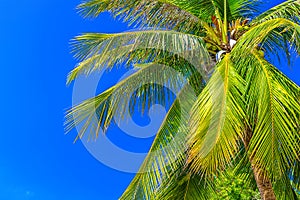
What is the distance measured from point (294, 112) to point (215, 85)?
3.33ft

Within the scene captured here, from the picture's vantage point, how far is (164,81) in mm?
6816

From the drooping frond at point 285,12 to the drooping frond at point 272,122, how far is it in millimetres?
1723

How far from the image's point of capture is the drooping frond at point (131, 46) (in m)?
6.18

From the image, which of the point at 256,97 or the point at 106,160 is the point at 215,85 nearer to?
the point at 256,97

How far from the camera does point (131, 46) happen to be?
250 inches

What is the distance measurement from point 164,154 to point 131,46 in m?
1.54

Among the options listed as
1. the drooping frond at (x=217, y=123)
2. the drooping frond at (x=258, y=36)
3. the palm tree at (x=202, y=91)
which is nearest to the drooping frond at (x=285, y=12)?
the palm tree at (x=202, y=91)

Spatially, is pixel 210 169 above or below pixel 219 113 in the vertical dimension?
below

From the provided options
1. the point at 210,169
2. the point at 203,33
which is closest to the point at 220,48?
A: the point at 203,33

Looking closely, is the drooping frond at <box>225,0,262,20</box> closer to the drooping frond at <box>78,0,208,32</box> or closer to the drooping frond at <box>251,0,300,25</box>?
the drooping frond at <box>251,0,300,25</box>

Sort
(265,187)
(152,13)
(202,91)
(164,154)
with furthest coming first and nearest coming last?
(152,13)
(265,187)
(164,154)
(202,91)

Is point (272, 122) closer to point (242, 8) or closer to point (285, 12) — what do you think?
point (285, 12)

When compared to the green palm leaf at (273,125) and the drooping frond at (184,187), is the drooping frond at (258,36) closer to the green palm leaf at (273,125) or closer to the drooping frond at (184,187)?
the green palm leaf at (273,125)

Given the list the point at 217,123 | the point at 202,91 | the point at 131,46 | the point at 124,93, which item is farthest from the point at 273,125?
the point at 124,93
